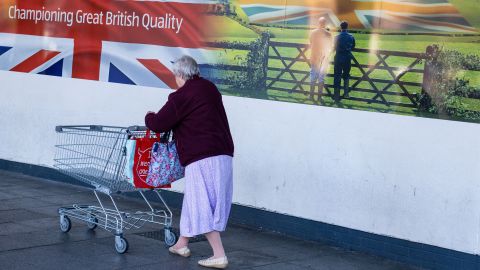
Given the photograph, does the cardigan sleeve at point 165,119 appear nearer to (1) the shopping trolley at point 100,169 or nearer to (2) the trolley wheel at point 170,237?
(1) the shopping trolley at point 100,169

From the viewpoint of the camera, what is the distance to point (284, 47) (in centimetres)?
892

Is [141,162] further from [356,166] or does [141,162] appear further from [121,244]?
[356,166]

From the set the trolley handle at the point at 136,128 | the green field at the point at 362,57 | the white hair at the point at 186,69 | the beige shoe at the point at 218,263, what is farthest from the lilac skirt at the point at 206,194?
the green field at the point at 362,57

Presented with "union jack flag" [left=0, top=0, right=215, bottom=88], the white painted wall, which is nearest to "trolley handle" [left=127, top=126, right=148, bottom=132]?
the white painted wall

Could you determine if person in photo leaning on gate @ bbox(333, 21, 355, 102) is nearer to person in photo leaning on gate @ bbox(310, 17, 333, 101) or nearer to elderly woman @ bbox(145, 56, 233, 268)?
person in photo leaning on gate @ bbox(310, 17, 333, 101)

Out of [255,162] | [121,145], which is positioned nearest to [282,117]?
[255,162]

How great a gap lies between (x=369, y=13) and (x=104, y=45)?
3.59 m

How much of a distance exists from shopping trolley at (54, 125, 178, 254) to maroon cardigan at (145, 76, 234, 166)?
44 centimetres

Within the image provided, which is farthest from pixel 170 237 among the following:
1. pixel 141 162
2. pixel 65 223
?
pixel 65 223

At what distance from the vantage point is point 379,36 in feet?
27.0

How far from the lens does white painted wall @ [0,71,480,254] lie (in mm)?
7688

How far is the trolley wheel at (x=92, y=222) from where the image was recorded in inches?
324

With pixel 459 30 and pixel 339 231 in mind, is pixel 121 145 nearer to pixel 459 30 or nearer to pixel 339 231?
pixel 339 231

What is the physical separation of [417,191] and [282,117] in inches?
65.3
